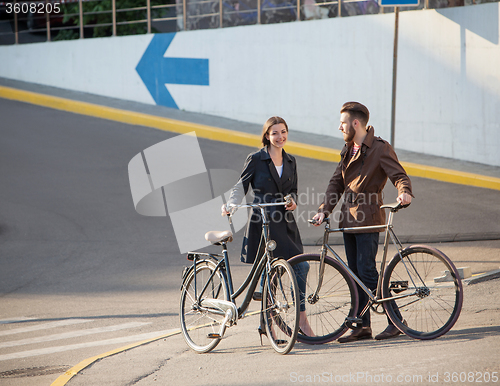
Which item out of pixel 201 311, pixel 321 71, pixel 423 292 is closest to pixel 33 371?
pixel 201 311

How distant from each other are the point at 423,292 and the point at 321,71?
10.5m

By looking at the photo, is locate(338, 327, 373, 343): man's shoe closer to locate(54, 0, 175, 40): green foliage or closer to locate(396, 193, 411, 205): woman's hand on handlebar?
locate(396, 193, 411, 205): woman's hand on handlebar

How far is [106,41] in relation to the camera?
59.0ft

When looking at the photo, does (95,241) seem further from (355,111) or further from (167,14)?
(167,14)

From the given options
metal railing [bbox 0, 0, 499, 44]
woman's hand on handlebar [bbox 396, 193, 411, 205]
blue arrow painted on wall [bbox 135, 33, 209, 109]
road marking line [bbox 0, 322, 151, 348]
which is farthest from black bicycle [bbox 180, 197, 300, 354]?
blue arrow painted on wall [bbox 135, 33, 209, 109]

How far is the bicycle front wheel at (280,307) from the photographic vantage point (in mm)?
4496

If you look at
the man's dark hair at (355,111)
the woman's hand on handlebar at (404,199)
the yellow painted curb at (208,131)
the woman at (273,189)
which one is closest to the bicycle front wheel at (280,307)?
the woman at (273,189)

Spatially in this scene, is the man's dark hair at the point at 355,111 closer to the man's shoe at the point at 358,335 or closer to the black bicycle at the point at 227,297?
the black bicycle at the point at 227,297

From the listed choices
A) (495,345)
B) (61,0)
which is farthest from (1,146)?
(495,345)

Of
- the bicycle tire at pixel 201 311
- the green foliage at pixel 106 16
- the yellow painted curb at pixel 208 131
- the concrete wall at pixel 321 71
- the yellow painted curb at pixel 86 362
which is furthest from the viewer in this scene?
the green foliage at pixel 106 16

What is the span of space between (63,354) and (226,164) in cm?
722

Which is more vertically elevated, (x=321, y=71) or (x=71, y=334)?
(x=321, y=71)

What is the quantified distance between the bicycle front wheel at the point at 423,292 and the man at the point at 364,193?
0.62 feet

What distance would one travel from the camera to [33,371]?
5020mm
